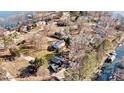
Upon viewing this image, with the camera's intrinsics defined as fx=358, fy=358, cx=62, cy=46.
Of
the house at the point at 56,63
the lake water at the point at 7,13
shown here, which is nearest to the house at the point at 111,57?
the house at the point at 56,63

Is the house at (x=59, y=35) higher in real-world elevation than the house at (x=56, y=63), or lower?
higher

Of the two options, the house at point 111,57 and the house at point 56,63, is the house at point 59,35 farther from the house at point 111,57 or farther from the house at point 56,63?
the house at point 111,57

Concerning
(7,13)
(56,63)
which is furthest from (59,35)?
(7,13)

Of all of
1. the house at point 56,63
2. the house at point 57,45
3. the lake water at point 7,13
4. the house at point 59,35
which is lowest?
the house at point 56,63

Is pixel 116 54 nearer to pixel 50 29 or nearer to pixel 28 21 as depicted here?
pixel 50 29

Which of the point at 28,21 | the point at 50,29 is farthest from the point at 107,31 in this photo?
the point at 28,21

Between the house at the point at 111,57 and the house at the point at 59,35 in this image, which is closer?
the house at the point at 111,57

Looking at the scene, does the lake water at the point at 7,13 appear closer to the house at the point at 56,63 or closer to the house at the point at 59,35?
the house at the point at 59,35
